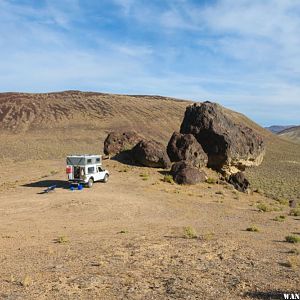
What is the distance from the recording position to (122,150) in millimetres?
37844

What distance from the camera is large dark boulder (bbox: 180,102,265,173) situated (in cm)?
3506

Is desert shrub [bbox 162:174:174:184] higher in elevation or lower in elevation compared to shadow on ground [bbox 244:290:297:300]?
higher

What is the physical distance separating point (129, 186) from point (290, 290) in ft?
63.7

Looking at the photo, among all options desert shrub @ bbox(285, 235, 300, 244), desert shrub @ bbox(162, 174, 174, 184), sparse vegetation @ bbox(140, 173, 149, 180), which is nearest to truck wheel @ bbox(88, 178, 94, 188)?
sparse vegetation @ bbox(140, 173, 149, 180)

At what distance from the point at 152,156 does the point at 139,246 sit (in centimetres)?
1937

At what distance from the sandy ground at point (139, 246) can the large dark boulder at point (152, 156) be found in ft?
16.5

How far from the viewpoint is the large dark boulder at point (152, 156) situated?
33094 millimetres

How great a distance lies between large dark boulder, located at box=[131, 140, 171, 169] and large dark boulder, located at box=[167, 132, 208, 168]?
1.01m

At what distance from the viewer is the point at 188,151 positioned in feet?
110

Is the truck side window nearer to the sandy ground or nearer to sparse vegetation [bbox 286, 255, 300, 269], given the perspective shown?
the sandy ground

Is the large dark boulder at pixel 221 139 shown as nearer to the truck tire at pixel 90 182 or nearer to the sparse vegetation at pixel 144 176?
the sparse vegetation at pixel 144 176

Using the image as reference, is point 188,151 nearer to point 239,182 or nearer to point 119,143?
point 239,182

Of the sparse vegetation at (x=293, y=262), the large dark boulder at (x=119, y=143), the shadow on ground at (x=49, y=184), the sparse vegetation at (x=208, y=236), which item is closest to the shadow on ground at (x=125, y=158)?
the large dark boulder at (x=119, y=143)

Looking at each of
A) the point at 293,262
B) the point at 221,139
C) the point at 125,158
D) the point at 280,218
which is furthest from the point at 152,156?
the point at 293,262
